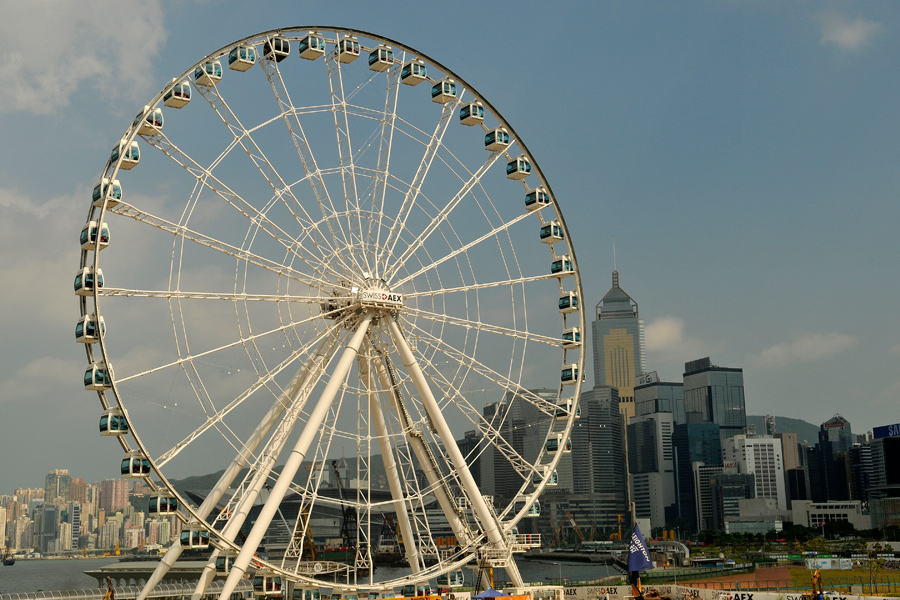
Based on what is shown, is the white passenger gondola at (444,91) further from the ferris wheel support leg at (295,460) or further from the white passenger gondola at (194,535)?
the white passenger gondola at (194,535)

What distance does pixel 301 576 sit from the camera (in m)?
46.9

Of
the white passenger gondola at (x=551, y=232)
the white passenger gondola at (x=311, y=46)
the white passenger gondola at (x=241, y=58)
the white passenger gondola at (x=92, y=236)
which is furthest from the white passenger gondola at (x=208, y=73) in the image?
the white passenger gondola at (x=551, y=232)

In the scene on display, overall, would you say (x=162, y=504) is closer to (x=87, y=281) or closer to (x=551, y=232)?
(x=87, y=281)

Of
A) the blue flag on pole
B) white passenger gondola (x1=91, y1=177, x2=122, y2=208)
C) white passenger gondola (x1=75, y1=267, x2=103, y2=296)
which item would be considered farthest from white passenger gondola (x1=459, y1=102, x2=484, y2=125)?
the blue flag on pole

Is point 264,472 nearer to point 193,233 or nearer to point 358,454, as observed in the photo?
point 358,454

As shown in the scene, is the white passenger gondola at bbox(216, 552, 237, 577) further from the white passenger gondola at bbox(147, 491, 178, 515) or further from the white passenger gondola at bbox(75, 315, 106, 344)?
the white passenger gondola at bbox(75, 315, 106, 344)

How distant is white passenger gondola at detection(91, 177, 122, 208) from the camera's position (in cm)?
4475

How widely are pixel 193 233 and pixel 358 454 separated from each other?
13.5 m

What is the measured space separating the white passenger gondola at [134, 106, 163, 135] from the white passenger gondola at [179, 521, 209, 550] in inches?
715

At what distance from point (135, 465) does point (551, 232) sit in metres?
27.6

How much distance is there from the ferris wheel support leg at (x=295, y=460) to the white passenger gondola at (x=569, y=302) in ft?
41.6

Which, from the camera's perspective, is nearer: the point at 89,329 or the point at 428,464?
the point at 89,329

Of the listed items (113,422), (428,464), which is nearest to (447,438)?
(428,464)

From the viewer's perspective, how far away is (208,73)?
160ft
